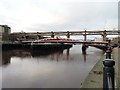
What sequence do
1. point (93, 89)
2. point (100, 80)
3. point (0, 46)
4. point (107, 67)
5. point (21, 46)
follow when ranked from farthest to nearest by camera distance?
point (21, 46)
point (0, 46)
point (100, 80)
point (93, 89)
point (107, 67)

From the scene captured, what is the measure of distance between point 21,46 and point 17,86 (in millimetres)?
48573

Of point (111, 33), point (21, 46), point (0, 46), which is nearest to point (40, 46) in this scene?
point (21, 46)

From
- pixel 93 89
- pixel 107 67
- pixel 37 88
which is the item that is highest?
pixel 107 67

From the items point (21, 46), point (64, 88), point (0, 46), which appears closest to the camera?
point (64, 88)

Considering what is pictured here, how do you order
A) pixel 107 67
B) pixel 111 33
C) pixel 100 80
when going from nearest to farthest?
pixel 107 67, pixel 100 80, pixel 111 33

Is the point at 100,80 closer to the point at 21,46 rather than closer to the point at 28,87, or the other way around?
the point at 28,87

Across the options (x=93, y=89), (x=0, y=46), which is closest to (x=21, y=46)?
(x=0, y=46)

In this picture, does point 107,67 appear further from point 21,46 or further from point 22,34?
point 22,34

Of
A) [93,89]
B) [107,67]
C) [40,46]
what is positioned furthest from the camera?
[40,46]

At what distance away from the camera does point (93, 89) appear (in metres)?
7.55

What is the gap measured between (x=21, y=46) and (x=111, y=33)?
1890 inches

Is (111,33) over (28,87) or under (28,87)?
over

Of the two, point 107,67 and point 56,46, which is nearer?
point 107,67

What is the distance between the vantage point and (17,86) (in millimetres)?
11414
